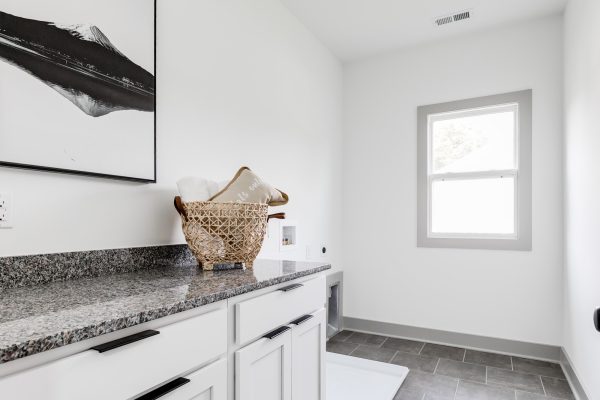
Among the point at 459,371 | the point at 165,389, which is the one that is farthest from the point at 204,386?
the point at 459,371

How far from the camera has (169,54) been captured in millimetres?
1718

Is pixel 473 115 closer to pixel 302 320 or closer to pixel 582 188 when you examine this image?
pixel 582 188

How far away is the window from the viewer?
2.92 m

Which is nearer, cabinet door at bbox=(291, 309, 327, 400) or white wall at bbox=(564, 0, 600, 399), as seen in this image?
cabinet door at bbox=(291, 309, 327, 400)

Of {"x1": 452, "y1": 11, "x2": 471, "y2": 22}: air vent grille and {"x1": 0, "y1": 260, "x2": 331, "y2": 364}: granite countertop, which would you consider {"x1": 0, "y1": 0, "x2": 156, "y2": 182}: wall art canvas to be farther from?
{"x1": 452, "y1": 11, "x2": 471, "y2": 22}: air vent grille

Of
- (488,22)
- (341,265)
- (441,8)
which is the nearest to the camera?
(441,8)

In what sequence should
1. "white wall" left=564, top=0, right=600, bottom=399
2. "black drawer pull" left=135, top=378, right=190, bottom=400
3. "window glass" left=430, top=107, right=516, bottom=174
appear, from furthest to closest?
"window glass" left=430, top=107, right=516, bottom=174, "white wall" left=564, top=0, right=600, bottom=399, "black drawer pull" left=135, top=378, right=190, bottom=400

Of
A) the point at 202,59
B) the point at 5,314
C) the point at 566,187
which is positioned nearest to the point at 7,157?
the point at 5,314

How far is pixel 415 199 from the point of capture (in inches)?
130

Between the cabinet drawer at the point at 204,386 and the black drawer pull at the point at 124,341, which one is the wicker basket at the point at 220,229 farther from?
the black drawer pull at the point at 124,341

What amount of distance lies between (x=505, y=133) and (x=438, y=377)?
77.7 inches

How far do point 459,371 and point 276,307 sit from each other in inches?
76.2

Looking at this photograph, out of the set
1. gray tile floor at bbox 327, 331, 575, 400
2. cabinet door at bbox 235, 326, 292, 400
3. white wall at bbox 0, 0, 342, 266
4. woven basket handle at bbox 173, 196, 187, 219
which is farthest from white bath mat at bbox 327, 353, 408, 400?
woven basket handle at bbox 173, 196, 187, 219

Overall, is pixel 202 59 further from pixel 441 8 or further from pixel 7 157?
pixel 441 8
